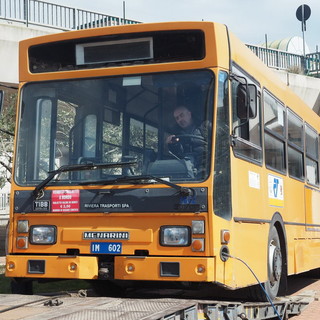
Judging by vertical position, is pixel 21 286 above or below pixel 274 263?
below

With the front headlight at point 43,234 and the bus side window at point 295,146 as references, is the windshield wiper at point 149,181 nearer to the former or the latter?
the front headlight at point 43,234

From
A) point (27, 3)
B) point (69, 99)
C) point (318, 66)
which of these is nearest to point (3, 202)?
point (318, 66)

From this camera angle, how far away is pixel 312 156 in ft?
41.3

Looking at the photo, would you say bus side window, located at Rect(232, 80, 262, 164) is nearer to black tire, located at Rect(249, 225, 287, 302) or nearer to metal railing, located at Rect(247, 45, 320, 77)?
black tire, located at Rect(249, 225, 287, 302)

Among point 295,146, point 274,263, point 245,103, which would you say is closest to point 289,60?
point 295,146

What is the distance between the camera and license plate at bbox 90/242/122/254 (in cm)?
765

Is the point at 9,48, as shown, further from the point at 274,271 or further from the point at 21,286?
the point at 274,271

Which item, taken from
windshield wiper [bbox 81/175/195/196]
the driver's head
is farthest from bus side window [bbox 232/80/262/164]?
windshield wiper [bbox 81/175/195/196]

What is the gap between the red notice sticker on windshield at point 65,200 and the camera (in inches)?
308

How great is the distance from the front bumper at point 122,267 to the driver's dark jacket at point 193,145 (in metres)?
1.05

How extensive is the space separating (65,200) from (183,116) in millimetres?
1566

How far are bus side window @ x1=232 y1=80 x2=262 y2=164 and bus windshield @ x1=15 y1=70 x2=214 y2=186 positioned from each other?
1.15 ft

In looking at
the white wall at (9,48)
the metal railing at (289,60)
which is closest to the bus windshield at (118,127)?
the white wall at (9,48)

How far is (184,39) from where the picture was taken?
785 centimetres
